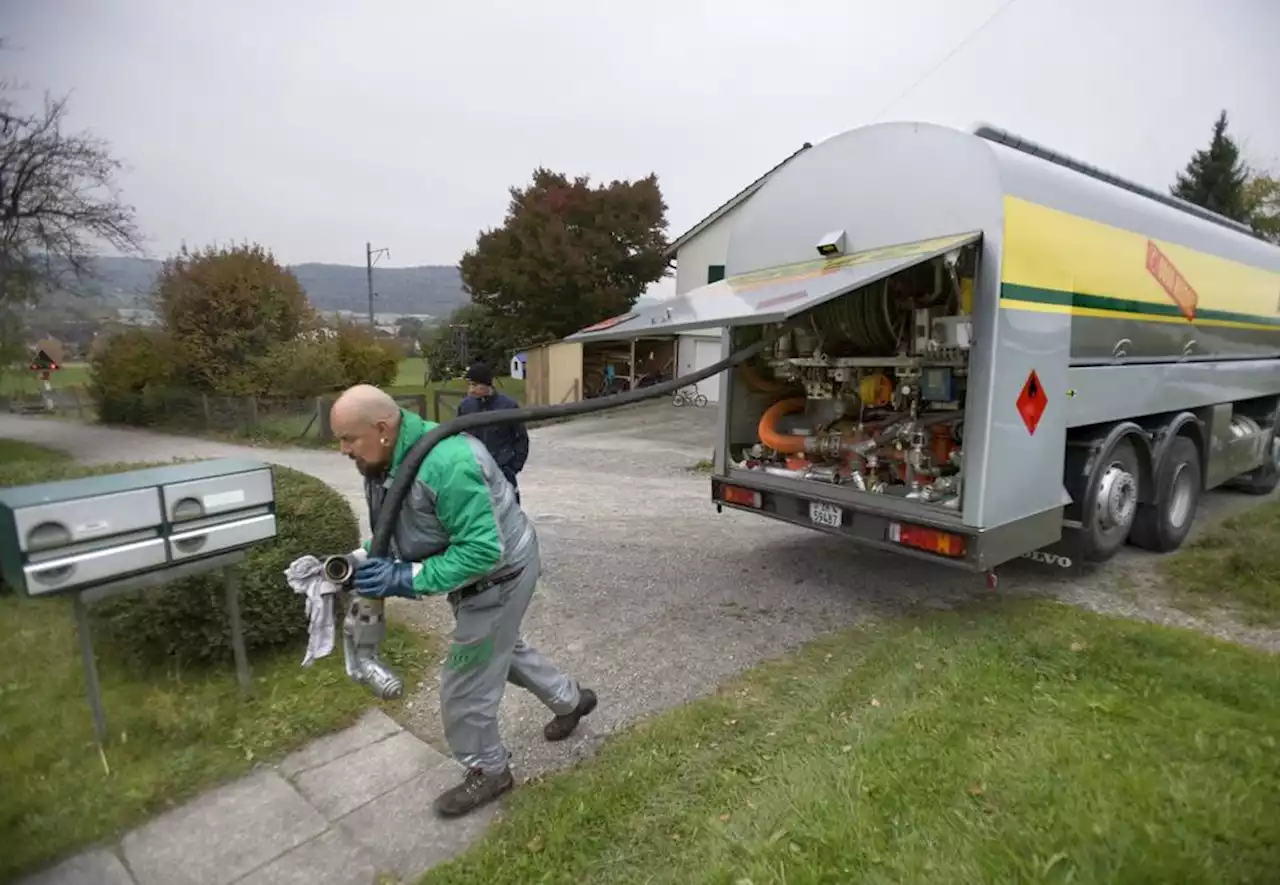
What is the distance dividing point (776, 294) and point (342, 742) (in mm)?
3208

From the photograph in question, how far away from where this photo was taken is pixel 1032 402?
4223mm

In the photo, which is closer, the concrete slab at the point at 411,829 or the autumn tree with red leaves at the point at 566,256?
the concrete slab at the point at 411,829

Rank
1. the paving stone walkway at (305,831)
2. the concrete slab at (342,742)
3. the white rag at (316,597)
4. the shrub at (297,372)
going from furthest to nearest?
the shrub at (297,372) → the concrete slab at (342,742) → the white rag at (316,597) → the paving stone walkway at (305,831)

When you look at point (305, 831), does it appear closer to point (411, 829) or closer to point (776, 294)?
point (411, 829)

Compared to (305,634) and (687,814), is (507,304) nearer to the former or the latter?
(305,634)

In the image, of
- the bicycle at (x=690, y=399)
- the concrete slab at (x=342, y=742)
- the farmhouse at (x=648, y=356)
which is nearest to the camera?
the concrete slab at (x=342, y=742)

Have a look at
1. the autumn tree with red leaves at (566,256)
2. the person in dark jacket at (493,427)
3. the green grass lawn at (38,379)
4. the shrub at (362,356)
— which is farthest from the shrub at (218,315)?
the person in dark jacket at (493,427)

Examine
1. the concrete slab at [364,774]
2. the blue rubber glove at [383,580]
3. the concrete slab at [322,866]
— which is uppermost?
the blue rubber glove at [383,580]

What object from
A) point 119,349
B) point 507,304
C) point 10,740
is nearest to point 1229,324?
point 10,740

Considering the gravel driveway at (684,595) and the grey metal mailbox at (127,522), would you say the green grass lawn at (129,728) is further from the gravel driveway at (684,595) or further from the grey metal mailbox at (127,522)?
the grey metal mailbox at (127,522)

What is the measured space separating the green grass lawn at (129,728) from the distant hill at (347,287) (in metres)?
13.9

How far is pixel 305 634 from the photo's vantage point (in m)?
4.27

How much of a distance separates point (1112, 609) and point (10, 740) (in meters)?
6.48

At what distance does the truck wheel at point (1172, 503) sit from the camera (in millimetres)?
5883
